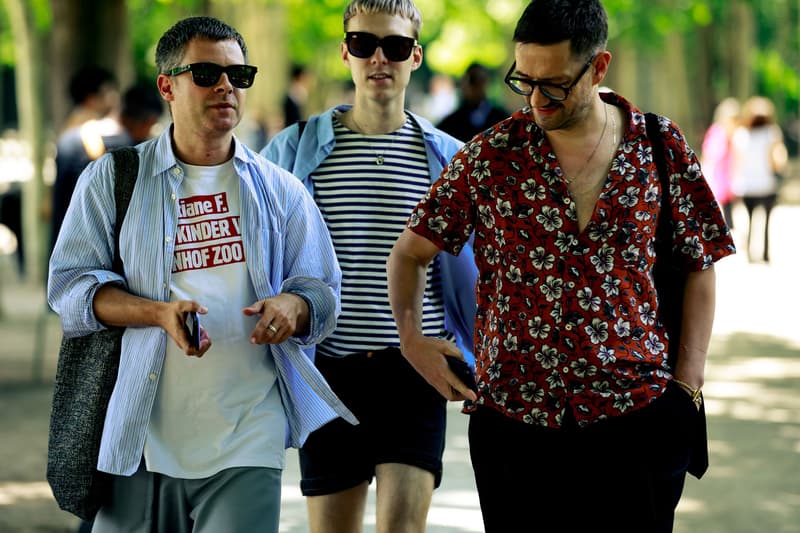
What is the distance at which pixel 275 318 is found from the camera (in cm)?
388

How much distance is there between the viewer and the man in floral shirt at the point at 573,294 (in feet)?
12.3

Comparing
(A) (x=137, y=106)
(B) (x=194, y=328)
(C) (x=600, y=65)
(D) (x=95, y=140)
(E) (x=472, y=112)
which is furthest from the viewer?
(E) (x=472, y=112)

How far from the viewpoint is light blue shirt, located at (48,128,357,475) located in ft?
12.8

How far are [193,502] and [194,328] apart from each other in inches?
23.9

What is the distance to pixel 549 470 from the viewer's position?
3.86m

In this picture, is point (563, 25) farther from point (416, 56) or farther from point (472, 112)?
point (472, 112)

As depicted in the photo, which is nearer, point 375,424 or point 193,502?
point 193,502

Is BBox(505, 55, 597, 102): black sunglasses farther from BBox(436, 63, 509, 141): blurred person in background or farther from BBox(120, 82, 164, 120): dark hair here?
BBox(436, 63, 509, 141): blurred person in background

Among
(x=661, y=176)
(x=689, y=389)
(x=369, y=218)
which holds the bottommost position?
(x=689, y=389)

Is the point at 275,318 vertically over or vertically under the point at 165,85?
under

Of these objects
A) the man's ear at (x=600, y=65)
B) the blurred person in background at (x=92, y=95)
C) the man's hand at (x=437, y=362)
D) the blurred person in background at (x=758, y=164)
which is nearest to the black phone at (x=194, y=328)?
the man's hand at (x=437, y=362)

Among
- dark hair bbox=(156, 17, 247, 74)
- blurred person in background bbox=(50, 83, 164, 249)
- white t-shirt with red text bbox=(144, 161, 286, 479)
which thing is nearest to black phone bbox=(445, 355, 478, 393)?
white t-shirt with red text bbox=(144, 161, 286, 479)

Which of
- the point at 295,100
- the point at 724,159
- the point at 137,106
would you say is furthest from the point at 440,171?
the point at 295,100

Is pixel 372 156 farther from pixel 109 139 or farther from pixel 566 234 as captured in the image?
pixel 109 139
